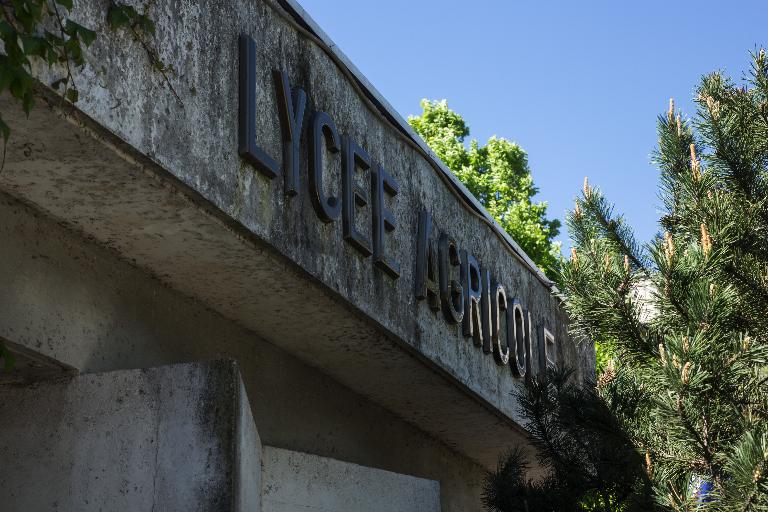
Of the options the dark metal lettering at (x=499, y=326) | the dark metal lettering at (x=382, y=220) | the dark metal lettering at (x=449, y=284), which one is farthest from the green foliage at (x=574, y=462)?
the dark metal lettering at (x=499, y=326)

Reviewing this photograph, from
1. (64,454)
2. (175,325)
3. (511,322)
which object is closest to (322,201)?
(175,325)

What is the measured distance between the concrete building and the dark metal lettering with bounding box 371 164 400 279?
17mm

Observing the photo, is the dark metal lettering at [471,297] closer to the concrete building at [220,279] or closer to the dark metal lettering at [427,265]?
the concrete building at [220,279]

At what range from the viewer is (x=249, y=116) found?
512cm

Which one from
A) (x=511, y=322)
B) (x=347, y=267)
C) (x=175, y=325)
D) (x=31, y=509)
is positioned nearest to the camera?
(x=31, y=509)

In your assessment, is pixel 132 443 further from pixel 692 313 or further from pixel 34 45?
pixel 692 313

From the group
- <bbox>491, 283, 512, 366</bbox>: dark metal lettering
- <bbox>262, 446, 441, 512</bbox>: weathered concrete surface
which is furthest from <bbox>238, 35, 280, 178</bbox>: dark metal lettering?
<bbox>491, 283, 512, 366</bbox>: dark metal lettering

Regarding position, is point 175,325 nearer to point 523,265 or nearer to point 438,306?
point 438,306

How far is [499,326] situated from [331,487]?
258cm

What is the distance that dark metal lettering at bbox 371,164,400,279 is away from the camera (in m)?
6.34

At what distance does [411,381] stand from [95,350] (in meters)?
2.65

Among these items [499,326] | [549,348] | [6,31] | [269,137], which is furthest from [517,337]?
[6,31]

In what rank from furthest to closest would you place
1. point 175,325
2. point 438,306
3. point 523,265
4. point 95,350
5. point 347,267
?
point 523,265 < point 438,306 < point 347,267 < point 175,325 < point 95,350

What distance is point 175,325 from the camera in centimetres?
556
